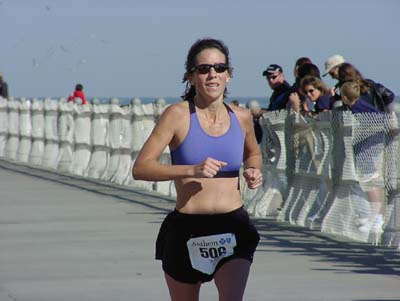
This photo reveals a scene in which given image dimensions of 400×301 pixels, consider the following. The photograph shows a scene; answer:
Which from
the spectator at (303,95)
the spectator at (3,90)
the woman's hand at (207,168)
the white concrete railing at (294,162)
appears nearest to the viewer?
the woman's hand at (207,168)

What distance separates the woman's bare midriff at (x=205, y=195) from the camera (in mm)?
6570

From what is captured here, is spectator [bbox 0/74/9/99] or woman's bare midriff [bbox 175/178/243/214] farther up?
spectator [bbox 0/74/9/99]

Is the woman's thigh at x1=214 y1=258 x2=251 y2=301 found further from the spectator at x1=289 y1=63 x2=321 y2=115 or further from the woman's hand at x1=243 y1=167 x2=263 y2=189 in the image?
the spectator at x1=289 y1=63 x2=321 y2=115

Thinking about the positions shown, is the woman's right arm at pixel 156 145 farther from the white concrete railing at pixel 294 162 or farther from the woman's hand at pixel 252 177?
the white concrete railing at pixel 294 162

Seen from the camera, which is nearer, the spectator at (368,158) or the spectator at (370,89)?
the spectator at (368,158)

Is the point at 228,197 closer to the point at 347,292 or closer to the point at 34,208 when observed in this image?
the point at 347,292

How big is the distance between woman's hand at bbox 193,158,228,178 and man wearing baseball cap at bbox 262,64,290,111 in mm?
9964

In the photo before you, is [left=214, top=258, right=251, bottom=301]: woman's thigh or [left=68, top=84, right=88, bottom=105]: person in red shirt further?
[left=68, top=84, right=88, bottom=105]: person in red shirt

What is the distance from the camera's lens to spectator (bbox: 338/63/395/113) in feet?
45.0

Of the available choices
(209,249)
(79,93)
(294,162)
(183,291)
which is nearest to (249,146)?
(209,249)

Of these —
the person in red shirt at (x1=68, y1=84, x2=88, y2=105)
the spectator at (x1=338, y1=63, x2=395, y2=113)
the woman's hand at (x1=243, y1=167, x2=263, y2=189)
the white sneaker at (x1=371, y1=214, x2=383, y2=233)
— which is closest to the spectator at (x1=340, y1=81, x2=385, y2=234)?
the white sneaker at (x1=371, y1=214, x2=383, y2=233)

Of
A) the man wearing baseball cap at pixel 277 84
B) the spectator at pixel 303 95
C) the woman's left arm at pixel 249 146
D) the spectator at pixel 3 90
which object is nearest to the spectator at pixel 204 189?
the woman's left arm at pixel 249 146

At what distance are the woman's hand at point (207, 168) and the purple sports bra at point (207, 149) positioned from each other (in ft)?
0.91

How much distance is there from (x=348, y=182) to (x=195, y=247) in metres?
7.25
